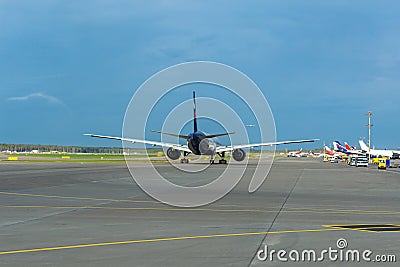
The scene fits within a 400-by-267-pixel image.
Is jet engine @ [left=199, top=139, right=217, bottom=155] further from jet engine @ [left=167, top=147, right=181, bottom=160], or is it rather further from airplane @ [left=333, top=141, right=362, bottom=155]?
airplane @ [left=333, top=141, right=362, bottom=155]

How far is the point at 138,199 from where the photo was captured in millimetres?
23516

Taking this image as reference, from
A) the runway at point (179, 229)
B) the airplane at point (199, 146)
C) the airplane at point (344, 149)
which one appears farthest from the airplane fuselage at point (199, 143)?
the airplane at point (344, 149)

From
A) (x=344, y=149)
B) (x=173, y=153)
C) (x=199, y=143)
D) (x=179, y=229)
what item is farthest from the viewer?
(x=344, y=149)

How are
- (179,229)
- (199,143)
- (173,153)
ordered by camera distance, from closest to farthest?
1. (179,229)
2. (199,143)
3. (173,153)

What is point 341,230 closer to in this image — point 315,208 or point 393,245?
point 393,245

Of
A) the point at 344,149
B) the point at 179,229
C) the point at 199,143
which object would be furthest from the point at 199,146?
the point at 344,149

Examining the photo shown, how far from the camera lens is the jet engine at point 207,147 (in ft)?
221

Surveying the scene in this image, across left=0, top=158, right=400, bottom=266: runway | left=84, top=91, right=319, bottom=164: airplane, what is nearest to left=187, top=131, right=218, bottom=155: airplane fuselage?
left=84, top=91, right=319, bottom=164: airplane

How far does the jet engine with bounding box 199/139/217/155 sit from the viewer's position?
221 ft

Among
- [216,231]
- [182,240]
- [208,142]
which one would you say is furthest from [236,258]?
[208,142]

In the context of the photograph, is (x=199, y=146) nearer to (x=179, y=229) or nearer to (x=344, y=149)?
(x=179, y=229)

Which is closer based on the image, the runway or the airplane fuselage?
the runway

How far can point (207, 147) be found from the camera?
6856cm

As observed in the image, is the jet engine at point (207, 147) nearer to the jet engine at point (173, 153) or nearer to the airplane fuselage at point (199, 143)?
the airplane fuselage at point (199, 143)
